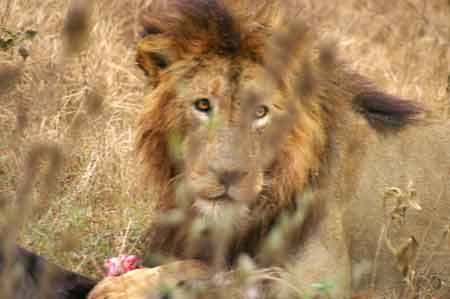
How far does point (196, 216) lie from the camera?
123 inches

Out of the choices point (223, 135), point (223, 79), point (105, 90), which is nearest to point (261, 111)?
point (223, 79)

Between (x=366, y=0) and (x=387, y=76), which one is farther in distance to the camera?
(x=366, y=0)

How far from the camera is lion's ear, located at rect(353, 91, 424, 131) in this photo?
12.1 ft

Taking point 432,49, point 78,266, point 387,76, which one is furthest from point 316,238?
point 432,49

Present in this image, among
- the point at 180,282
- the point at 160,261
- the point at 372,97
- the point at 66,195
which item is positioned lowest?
the point at 66,195

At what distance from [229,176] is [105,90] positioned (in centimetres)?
252

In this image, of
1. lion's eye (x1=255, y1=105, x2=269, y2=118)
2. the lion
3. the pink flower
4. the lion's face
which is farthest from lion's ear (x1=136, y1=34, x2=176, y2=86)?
the pink flower

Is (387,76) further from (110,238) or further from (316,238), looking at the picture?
(316,238)

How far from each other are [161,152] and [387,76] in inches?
142

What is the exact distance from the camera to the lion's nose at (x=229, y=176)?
294 cm

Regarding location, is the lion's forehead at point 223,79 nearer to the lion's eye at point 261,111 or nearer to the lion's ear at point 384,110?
the lion's eye at point 261,111

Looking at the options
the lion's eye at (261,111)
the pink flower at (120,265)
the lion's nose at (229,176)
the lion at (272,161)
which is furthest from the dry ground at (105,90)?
the lion's eye at (261,111)

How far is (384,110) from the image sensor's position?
12.3ft

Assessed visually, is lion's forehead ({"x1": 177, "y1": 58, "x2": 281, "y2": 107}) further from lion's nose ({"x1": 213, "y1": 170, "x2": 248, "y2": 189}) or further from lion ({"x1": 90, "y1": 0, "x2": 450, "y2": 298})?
lion's nose ({"x1": 213, "y1": 170, "x2": 248, "y2": 189})
